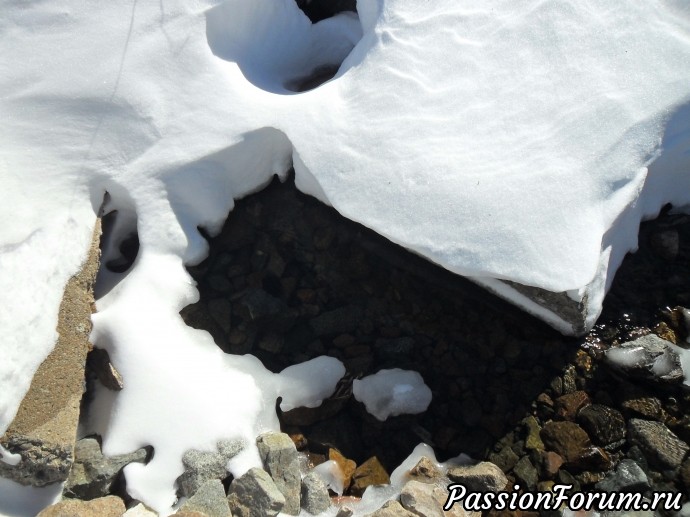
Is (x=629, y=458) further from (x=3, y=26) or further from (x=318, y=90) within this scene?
(x=3, y=26)

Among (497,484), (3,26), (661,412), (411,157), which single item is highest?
(3,26)

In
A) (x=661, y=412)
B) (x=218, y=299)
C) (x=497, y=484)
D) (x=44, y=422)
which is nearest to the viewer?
(x=44, y=422)

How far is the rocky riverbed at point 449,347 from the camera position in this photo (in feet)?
9.04

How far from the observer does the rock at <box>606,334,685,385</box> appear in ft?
9.30

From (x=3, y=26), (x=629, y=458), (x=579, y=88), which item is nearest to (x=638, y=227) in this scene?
(x=579, y=88)

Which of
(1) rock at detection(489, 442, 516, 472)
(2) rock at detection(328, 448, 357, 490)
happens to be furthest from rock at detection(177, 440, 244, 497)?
(1) rock at detection(489, 442, 516, 472)

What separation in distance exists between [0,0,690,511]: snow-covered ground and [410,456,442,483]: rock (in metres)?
0.58

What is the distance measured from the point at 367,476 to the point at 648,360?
1.48 metres

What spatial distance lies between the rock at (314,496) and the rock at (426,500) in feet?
1.12

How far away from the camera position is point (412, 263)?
310 centimetres

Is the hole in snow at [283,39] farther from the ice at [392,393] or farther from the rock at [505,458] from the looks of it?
the rock at [505,458]

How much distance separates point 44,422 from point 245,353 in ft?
3.10

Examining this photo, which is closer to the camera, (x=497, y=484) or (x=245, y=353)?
(x=497, y=484)

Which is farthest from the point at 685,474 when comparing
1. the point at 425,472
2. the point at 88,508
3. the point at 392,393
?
the point at 88,508
